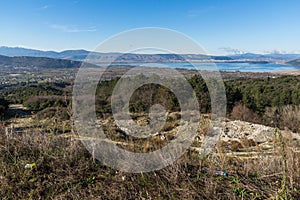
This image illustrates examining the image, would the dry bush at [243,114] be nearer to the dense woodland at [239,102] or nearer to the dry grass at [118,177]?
the dense woodland at [239,102]

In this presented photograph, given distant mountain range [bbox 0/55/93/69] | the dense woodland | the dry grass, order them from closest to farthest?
the dry grass < the dense woodland < distant mountain range [bbox 0/55/93/69]

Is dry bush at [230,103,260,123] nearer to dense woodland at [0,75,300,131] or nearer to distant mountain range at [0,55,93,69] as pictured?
dense woodland at [0,75,300,131]

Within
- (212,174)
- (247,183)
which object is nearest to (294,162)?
(247,183)

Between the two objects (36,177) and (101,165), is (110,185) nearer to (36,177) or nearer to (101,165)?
(101,165)

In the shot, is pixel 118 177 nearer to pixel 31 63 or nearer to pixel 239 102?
pixel 239 102

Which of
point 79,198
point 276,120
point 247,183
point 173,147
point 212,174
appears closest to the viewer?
point 79,198

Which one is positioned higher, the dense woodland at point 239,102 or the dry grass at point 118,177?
the dry grass at point 118,177

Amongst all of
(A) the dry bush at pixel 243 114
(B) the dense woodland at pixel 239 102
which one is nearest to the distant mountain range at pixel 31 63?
(B) the dense woodland at pixel 239 102

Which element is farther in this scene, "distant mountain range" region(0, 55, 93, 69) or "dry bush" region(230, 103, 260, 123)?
"distant mountain range" region(0, 55, 93, 69)

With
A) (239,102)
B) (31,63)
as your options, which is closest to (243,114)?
(239,102)

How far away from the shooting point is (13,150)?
9.77ft

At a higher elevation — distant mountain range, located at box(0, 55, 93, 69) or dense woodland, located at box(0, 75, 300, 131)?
distant mountain range, located at box(0, 55, 93, 69)

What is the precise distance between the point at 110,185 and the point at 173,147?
43.0 inches

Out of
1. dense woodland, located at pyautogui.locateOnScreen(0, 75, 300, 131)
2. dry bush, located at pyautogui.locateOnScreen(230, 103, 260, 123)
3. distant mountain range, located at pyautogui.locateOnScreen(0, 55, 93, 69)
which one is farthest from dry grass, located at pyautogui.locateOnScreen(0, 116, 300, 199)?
distant mountain range, located at pyautogui.locateOnScreen(0, 55, 93, 69)
